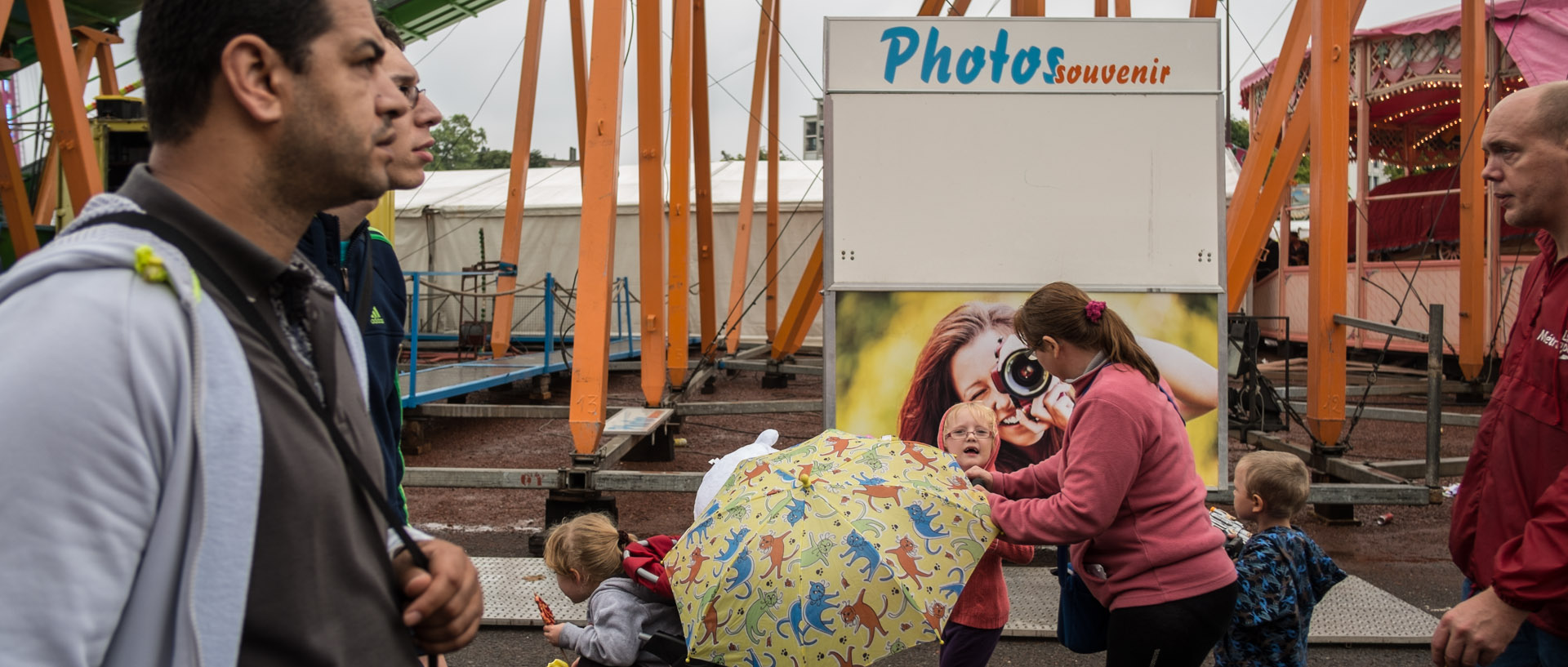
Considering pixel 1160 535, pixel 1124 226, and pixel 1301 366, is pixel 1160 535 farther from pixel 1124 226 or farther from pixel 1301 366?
pixel 1301 366

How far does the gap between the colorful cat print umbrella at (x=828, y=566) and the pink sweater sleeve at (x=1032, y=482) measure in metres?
0.36

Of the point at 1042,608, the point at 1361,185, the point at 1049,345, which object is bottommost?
the point at 1042,608

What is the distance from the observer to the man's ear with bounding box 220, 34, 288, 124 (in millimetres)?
1191

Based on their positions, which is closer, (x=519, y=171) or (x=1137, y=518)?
(x=1137, y=518)

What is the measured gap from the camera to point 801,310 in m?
13.1

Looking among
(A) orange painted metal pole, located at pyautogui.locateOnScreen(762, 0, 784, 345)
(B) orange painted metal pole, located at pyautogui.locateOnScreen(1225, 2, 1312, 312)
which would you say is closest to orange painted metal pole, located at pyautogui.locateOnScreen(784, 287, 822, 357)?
(A) orange painted metal pole, located at pyautogui.locateOnScreen(762, 0, 784, 345)

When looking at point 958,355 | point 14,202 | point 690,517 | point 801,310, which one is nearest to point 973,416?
point 958,355

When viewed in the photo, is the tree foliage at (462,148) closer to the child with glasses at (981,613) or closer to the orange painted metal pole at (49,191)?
the orange painted metal pole at (49,191)

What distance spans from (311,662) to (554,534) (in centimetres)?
268

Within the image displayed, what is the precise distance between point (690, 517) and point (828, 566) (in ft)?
16.0

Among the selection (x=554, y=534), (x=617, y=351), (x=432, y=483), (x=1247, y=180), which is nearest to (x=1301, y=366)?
(x=1247, y=180)

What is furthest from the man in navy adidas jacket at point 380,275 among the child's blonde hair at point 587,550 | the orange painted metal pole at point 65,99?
the orange painted metal pole at point 65,99

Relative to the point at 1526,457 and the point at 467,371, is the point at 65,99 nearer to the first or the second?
the point at 467,371

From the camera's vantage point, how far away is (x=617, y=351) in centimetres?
1633
